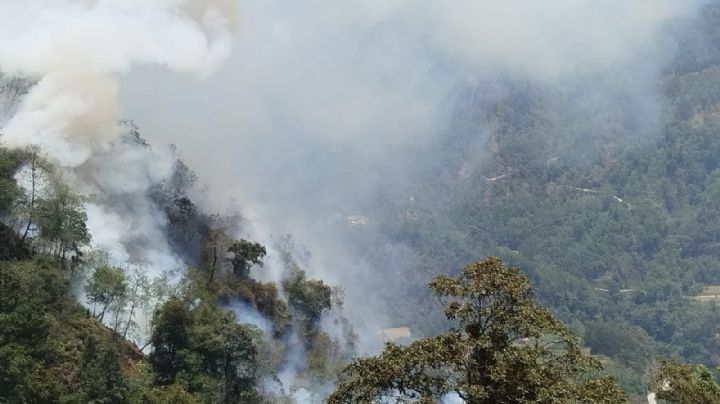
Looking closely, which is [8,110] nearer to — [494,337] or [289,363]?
[289,363]

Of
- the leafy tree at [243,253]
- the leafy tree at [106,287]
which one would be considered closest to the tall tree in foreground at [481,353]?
the leafy tree at [106,287]

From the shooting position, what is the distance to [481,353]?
20.1 m

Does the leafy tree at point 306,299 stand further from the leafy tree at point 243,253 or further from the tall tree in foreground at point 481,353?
the tall tree in foreground at point 481,353

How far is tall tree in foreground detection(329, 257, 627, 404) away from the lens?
19297 millimetres

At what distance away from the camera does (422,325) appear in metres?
178

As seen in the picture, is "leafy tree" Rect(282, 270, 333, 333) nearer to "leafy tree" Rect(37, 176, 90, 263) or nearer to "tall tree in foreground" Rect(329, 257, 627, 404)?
"leafy tree" Rect(37, 176, 90, 263)

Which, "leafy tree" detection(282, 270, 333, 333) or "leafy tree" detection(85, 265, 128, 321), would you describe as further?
"leafy tree" detection(282, 270, 333, 333)

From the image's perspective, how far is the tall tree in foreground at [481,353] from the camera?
19.3 meters

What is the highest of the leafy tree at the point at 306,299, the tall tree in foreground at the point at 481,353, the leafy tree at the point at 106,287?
the leafy tree at the point at 306,299

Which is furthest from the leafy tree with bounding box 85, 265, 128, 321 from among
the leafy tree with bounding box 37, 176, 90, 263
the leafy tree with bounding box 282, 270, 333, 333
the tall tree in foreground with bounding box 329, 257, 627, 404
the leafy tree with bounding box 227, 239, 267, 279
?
the tall tree in foreground with bounding box 329, 257, 627, 404

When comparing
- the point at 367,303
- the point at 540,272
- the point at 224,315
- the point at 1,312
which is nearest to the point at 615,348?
the point at 540,272

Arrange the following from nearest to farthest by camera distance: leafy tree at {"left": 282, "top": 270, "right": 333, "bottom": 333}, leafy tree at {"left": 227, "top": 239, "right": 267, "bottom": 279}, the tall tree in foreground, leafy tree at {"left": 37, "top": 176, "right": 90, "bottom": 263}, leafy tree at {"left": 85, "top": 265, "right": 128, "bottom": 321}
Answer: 1. the tall tree in foreground
2. leafy tree at {"left": 85, "top": 265, "right": 128, "bottom": 321}
3. leafy tree at {"left": 37, "top": 176, "right": 90, "bottom": 263}
4. leafy tree at {"left": 227, "top": 239, "right": 267, "bottom": 279}
5. leafy tree at {"left": 282, "top": 270, "right": 333, "bottom": 333}

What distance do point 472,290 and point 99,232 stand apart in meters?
54.3

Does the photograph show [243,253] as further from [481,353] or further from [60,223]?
[481,353]
